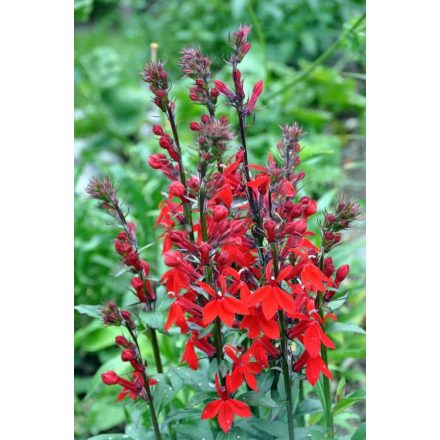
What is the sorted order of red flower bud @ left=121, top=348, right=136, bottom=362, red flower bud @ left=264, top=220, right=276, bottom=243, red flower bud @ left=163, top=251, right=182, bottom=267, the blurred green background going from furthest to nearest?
the blurred green background → red flower bud @ left=121, top=348, right=136, bottom=362 → red flower bud @ left=163, top=251, right=182, bottom=267 → red flower bud @ left=264, top=220, right=276, bottom=243

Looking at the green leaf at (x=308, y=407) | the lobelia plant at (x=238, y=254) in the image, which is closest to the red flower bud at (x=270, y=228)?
the lobelia plant at (x=238, y=254)

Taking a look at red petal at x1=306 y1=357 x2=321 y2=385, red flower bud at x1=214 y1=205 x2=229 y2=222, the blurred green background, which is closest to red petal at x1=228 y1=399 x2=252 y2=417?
red petal at x1=306 y1=357 x2=321 y2=385

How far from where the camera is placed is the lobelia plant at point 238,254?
4.25ft

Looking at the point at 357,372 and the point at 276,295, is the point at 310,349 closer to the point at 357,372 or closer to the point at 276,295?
the point at 276,295

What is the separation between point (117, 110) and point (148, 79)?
3.49 m

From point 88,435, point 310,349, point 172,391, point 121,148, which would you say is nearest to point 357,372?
point 88,435

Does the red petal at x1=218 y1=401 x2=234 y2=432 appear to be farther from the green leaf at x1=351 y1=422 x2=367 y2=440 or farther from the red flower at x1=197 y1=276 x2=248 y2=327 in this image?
the green leaf at x1=351 y1=422 x2=367 y2=440

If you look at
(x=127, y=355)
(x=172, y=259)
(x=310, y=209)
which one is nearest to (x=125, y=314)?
(x=127, y=355)

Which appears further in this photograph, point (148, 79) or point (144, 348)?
point (144, 348)

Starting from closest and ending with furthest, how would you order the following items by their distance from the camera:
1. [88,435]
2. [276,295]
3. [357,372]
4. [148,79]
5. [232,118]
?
[276,295]
[148,79]
[88,435]
[357,372]
[232,118]

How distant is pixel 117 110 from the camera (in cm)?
481

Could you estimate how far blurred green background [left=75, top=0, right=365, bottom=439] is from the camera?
8.68ft

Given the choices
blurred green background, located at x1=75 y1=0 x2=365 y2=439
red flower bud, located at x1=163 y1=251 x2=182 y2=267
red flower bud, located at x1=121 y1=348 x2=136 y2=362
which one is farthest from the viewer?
blurred green background, located at x1=75 y1=0 x2=365 y2=439

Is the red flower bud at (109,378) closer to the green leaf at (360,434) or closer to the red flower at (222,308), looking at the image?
the red flower at (222,308)
